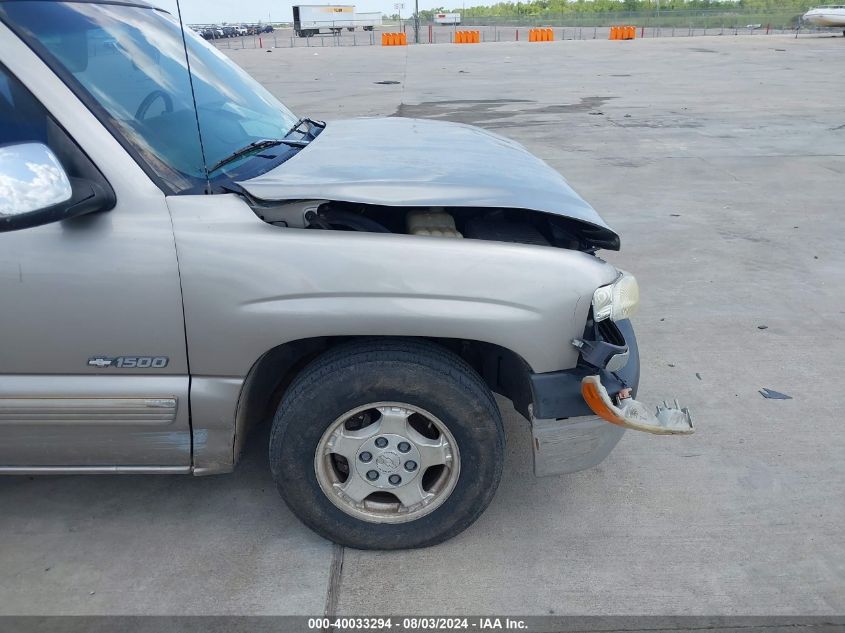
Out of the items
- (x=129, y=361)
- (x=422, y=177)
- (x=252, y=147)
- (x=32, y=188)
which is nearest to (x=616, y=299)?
(x=422, y=177)

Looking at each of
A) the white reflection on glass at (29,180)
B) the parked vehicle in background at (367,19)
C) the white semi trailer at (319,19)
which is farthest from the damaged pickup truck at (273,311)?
the parked vehicle in background at (367,19)

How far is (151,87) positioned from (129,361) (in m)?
1.10

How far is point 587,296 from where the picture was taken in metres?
2.43

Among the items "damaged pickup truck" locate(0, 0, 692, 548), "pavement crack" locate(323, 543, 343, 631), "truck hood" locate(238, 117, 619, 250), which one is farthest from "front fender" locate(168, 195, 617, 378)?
"pavement crack" locate(323, 543, 343, 631)

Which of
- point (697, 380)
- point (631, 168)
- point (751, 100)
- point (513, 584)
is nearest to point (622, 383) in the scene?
point (513, 584)

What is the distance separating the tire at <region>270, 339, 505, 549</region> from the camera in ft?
7.97

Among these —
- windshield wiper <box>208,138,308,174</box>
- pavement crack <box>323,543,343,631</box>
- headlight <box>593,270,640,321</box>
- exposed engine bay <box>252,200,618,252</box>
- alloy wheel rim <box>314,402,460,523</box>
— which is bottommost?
pavement crack <box>323,543,343,631</box>

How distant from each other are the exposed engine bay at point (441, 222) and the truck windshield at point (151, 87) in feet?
1.19

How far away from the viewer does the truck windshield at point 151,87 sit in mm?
2398

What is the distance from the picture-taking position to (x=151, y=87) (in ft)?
9.10

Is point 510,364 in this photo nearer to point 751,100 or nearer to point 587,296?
point 587,296

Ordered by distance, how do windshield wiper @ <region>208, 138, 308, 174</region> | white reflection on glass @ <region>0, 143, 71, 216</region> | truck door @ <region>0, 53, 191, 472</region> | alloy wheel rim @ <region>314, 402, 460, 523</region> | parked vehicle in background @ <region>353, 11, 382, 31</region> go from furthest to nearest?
parked vehicle in background @ <region>353, 11, 382, 31</region> < windshield wiper @ <region>208, 138, 308, 174</region> < alloy wheel rim @ <region>314, 402, 460, 523</region> < truck door @ <region>0, 53, 191, 472</region> < white reflection on glass @ <region>0, 143, 71, 216</region>

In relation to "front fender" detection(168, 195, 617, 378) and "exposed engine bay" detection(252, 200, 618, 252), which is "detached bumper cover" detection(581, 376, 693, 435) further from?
"exposed engine bay" detection(252, 200, 618, 252)

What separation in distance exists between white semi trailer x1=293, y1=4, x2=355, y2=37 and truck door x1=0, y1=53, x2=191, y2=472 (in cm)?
6334
